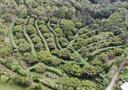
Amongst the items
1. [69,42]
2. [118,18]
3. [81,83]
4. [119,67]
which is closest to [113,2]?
[118,18]

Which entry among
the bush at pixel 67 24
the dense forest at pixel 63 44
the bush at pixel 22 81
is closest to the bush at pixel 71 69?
the dense forest at pixel 63 44

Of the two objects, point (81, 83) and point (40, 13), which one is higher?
point (40, 13)

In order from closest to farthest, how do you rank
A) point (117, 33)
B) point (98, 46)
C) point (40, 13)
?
point (98, 46) < point (117, 33) < point (40, 13)

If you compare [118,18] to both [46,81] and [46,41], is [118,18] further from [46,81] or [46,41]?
[46,81]

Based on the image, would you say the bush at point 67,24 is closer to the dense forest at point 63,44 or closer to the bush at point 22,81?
the dense forest at point 63,44

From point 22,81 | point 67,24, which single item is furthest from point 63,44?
point 22,81

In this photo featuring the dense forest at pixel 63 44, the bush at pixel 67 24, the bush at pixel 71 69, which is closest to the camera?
the dense forest at pixel 63 44

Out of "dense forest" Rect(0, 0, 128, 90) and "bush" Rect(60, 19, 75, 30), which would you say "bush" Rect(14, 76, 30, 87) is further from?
"bush" Rect(60, 19, 75, 30)

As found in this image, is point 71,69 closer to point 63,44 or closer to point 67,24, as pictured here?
point 63,44
